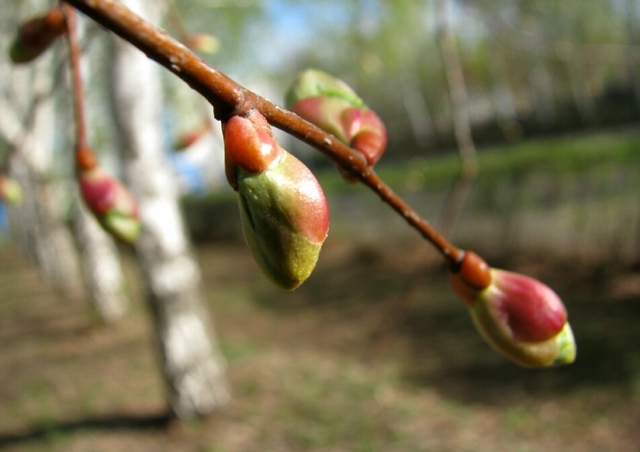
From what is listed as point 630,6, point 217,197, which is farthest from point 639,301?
point 217,197

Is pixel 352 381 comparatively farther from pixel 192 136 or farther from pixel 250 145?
pixel 250 145

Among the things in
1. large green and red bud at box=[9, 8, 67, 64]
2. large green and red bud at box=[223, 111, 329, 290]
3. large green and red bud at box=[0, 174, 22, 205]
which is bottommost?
large green and red bud at box=[223, 111, 329, 290]

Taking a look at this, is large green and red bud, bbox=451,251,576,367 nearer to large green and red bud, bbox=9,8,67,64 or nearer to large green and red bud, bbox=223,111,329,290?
large green and red bud, bbox=223,111,329,290

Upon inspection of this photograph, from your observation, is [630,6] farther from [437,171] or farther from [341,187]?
[341,187]

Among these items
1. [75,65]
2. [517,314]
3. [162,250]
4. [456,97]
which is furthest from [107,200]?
[162,250]

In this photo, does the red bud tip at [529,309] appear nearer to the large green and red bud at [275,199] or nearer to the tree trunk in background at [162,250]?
the large green and red bud at [275,199]

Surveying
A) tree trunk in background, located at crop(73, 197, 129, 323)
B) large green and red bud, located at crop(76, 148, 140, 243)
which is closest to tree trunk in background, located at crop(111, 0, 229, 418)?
large green and red bud, located at crop(76, 148, 140, 243)
